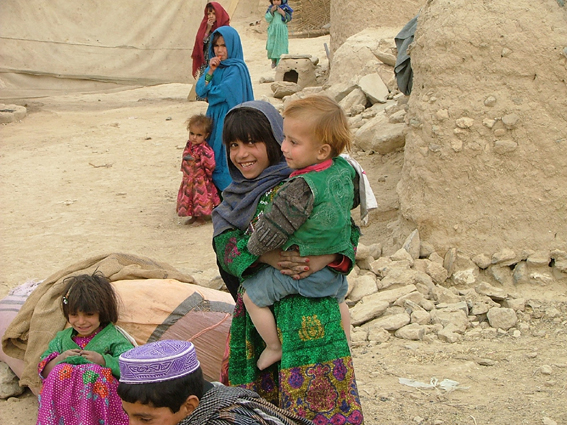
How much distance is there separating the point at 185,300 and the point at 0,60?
728cm

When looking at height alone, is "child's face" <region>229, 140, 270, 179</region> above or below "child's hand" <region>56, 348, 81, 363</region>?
above

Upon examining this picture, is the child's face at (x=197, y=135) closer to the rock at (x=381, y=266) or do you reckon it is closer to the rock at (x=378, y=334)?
the rock at (x=381, y=266)

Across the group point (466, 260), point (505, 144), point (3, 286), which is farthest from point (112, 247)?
point (505, 144)

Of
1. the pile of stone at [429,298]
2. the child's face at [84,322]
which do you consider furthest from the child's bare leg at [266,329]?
the pile of stone at [429,298]

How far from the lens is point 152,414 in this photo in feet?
6.19

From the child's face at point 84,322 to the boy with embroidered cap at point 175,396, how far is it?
0.89 m

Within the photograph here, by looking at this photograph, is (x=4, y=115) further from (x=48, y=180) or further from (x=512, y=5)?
(x=512, y=5)

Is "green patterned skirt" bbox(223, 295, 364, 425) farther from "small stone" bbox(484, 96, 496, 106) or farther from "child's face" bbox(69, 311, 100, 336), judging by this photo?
"small stone" bbox(484, 96, 496, 106)

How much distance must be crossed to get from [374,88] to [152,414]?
21.6 ft

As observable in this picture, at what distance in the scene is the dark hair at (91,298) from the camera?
272cm

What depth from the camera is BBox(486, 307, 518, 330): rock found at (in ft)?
12.6

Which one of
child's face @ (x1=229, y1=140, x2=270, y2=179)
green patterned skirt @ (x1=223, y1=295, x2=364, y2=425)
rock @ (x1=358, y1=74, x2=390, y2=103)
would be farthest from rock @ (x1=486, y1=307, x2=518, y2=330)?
rock @ (x1=358, y1=74, x2=390, y2=103)

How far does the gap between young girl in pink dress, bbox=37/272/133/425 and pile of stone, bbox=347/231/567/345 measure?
Result: 1457 mm

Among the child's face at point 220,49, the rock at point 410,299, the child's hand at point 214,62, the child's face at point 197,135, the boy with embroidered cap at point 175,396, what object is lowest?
the rock at point 410,299
